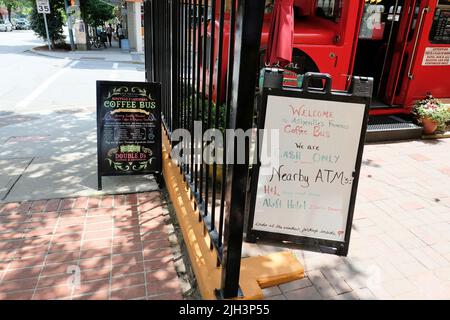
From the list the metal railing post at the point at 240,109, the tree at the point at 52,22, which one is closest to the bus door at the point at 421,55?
the metal railing post at the point at 240,109

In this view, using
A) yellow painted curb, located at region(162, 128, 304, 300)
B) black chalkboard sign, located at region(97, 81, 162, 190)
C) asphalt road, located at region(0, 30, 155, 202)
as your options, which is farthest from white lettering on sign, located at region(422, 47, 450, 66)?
asphalt road, located at region(0, 30, 155, 202)

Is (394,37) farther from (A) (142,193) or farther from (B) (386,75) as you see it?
(A) (142,193)

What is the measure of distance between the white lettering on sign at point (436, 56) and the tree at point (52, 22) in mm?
22496

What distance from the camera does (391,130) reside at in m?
6.18

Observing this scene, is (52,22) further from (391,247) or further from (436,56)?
(391,247)

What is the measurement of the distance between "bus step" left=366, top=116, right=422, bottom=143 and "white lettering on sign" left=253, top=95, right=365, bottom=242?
4055 mm

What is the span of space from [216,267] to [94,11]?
2502 centimetres

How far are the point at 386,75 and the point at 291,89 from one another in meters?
5.52

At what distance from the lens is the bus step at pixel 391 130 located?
6148mm

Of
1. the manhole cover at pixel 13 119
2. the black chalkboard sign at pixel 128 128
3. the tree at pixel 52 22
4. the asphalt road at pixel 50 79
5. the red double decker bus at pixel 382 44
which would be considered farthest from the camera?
the tree at pixel 52 22

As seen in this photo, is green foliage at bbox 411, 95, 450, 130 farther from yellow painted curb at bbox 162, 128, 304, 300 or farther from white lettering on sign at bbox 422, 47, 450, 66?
yellow painted curb at bbox 162, 128, 304, 300

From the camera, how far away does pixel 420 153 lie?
19.1 ft

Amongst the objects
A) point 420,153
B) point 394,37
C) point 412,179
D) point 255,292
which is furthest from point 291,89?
point 394,37

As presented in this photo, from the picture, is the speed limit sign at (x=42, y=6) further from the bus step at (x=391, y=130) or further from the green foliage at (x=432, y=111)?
the green foliage at (x=432, y=111)
